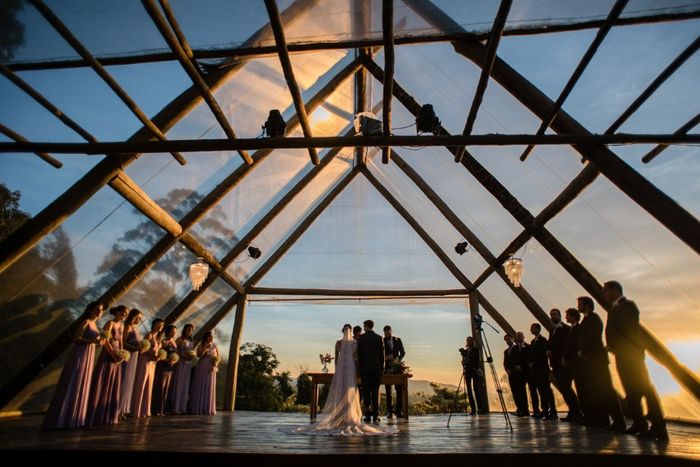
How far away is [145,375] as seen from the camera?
6.45 m

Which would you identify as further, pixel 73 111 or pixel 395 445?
pixel 73 111

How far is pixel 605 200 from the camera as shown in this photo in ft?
17.0

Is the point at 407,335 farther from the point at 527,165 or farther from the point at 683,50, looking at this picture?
the point at 683,50

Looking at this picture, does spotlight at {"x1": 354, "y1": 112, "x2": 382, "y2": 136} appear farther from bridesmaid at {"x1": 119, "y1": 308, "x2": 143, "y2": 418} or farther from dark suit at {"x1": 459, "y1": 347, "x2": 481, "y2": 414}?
dark suit at {"x1": 459, "y1": 347, "x2": 481, "y2": 414}

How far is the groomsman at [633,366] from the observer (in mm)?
3568

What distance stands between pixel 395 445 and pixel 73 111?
17.1 ft

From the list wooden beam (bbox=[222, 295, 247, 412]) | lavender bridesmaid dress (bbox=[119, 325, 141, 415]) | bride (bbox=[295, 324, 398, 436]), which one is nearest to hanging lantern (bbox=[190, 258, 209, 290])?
lavender bridesmaid dress (bbox=[119, 325, 141, 415])

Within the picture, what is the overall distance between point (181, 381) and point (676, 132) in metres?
8.65

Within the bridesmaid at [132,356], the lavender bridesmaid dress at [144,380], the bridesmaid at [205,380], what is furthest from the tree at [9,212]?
the bridesmaid at [205,380]

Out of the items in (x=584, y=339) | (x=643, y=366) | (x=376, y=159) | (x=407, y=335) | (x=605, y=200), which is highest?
(x=376, y=159)

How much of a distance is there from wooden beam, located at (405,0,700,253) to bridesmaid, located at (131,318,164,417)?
20.1ft

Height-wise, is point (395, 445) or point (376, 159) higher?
point (376, 159)

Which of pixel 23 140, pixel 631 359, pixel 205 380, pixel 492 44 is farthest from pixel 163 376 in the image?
pixel 492 44

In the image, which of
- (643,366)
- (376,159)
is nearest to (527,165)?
(643,366)
